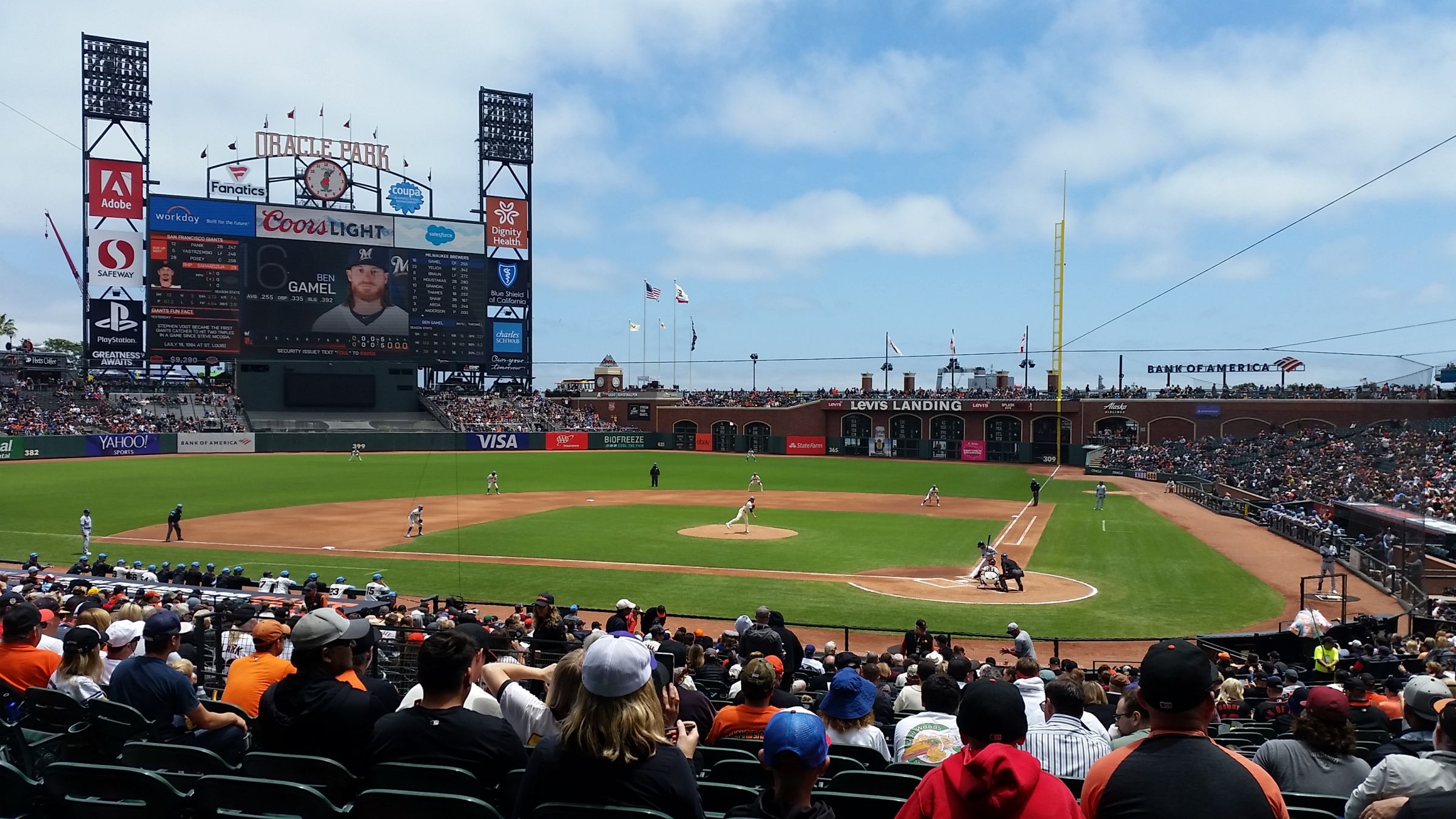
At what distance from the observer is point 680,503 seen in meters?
45.2

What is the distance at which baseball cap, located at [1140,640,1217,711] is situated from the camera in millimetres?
3201

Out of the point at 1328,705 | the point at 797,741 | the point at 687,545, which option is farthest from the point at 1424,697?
the point at 687,545

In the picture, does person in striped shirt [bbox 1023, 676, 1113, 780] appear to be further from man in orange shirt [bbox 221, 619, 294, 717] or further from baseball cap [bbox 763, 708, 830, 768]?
man in orange shirt [bbox 221, 619, 294, 717]

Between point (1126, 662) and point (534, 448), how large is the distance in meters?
70.5

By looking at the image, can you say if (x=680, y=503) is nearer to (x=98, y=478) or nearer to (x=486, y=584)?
(x=486, y=584)

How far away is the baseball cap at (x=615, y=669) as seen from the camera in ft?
11.6

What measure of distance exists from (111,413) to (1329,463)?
85291 millimetres

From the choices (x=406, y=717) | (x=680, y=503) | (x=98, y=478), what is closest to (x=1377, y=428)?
(x=680, y=503)

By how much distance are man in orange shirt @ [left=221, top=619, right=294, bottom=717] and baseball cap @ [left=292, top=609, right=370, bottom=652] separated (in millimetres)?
1119

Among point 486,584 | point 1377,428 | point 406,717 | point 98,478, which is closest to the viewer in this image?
point 406,717

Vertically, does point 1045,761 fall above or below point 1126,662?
above

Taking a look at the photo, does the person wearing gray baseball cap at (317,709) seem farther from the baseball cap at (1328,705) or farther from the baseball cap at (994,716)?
the baseball cap at (1328,705)

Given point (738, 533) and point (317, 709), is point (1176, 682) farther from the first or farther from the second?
point (738, 533)

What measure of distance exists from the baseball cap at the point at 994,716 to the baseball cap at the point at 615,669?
1.22 metres
